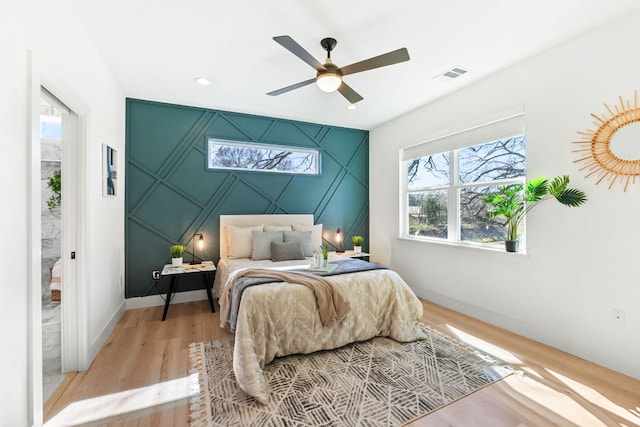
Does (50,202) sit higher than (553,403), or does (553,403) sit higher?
(50,202)

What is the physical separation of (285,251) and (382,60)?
242cm

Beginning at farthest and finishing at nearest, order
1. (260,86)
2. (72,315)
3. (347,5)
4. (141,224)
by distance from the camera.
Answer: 1. (141,224)
2. (260,86)
3. (72,315)
4. (347,5)

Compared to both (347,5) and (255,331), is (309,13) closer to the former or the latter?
(347,5)

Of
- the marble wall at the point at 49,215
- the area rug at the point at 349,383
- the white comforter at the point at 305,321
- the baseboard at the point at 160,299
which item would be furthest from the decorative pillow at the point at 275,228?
the marble wall at the point at 49,215

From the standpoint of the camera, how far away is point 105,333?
110 inches

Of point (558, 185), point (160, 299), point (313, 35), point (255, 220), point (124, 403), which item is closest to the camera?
point (124, 403)

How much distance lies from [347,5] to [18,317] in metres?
2.68

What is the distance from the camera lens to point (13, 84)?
1412 millimetres

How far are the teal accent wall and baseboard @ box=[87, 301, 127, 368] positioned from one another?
440mm

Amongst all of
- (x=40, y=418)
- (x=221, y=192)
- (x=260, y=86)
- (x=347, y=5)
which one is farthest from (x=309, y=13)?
(x=40, y=418)

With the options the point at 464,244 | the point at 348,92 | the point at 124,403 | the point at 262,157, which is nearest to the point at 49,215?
the point at 262,157

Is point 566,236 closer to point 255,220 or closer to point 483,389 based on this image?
point 483,389

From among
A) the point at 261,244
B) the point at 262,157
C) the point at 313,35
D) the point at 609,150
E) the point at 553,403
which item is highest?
the point at 313,35

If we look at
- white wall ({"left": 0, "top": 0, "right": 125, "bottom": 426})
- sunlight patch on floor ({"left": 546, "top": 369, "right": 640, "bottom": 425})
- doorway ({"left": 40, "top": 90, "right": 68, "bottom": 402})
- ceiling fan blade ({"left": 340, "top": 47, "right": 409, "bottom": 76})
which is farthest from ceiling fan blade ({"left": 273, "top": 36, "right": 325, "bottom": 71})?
doorway ({"left": 40, "top": 90, "right": 68, "bottom": 402})
